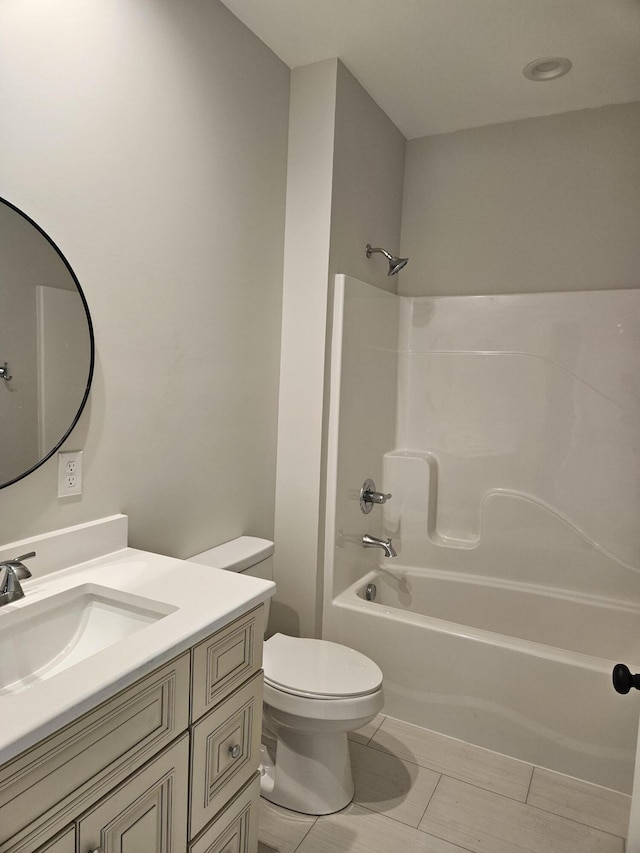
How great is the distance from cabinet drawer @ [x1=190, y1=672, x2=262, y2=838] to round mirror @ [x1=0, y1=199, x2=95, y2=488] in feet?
2.39

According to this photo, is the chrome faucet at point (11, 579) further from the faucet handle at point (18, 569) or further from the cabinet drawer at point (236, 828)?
the cabinet drawer at point (236, 828)

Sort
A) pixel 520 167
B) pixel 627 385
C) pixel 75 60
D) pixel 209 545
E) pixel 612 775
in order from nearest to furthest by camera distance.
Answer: pixel 75 60 → pixel 612 775 → pixel 209 545 → pixel 627 385 → pixel 520 167

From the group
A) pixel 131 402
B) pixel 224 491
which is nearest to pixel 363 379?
pixel 224 491

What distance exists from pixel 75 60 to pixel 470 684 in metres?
2.38

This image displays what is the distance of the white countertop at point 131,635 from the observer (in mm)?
912

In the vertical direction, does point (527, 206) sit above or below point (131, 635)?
above

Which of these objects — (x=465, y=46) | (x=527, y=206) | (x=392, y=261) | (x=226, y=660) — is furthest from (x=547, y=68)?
(x=226, y=660)

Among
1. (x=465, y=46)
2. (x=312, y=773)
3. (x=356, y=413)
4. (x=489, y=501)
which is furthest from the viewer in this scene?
(x=489, y=501)

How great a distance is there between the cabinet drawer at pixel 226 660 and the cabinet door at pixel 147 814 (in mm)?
95

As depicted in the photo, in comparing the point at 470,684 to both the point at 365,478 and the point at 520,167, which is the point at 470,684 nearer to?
the point at 365,478

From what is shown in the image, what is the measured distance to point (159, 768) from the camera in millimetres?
1167

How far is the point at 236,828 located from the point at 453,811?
83 centimetres

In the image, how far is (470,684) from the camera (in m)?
2.27

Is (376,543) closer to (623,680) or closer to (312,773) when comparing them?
(312,773)
